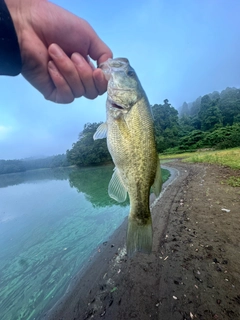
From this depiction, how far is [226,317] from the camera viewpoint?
3.61 m

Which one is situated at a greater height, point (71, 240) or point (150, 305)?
point (150, 305)

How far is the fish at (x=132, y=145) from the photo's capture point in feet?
6.61

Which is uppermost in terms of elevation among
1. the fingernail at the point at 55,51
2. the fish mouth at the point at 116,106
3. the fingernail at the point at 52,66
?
the fingernail at the point at 55,51

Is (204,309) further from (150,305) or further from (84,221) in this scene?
(84,221)

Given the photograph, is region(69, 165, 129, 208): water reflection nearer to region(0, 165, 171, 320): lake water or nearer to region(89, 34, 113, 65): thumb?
region(0, 165, 171, 320): lake water

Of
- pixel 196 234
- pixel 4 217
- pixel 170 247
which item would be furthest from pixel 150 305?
pixel 4 217

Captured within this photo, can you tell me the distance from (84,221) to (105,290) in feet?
24.2

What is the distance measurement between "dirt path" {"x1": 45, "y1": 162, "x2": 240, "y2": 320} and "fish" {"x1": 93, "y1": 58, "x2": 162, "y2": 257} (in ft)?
10.2

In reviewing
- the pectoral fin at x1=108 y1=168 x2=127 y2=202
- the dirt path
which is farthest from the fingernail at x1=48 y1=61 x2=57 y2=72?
the dirt path

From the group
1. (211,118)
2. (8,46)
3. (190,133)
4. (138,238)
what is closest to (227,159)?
(138,238)

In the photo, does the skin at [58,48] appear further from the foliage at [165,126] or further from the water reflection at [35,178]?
the water reflection at [35,178]

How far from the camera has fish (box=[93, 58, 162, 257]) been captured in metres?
2.01

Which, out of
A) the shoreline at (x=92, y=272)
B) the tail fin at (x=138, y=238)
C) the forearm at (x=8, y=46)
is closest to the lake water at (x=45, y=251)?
the shoreline at (x=92, y=272)

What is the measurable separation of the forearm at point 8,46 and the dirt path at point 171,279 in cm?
504
